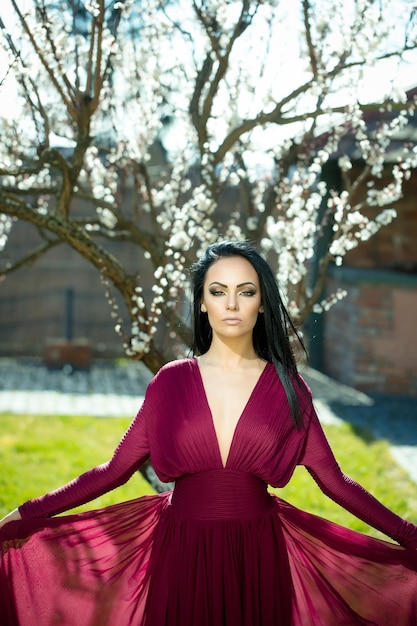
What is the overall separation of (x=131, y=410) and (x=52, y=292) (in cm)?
457

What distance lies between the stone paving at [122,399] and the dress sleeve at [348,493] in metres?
3.97

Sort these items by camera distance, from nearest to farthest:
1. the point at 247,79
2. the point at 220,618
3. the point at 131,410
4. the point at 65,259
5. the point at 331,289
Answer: the point at 220,618 < the point at 247,79 < the point at 131,410 < the point at 331,289 < the point at 65,259

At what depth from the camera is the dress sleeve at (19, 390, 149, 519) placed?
2512mm

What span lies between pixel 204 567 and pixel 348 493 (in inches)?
19.5

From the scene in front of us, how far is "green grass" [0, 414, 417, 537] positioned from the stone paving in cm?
29

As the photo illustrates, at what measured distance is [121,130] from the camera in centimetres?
471

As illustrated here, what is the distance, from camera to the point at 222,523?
244cm

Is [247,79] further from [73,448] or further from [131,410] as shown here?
[131,410]

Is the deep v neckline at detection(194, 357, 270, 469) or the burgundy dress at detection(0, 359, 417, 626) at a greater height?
the deep v neckline at detection(194, 357, 270, 469)

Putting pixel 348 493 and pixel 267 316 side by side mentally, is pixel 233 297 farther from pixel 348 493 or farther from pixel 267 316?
→ pixel 348 493

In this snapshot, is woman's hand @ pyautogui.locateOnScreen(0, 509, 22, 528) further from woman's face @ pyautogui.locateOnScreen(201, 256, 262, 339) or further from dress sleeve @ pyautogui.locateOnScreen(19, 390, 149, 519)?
woman's face @ pyautogui.locateOnScreen(201, 256, 262, 339)

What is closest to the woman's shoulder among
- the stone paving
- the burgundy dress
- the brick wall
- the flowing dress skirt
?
the burgundy dress

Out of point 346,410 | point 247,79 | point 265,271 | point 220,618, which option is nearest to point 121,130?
point 247,79

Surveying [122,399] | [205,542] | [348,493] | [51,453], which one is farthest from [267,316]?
[122,399]
